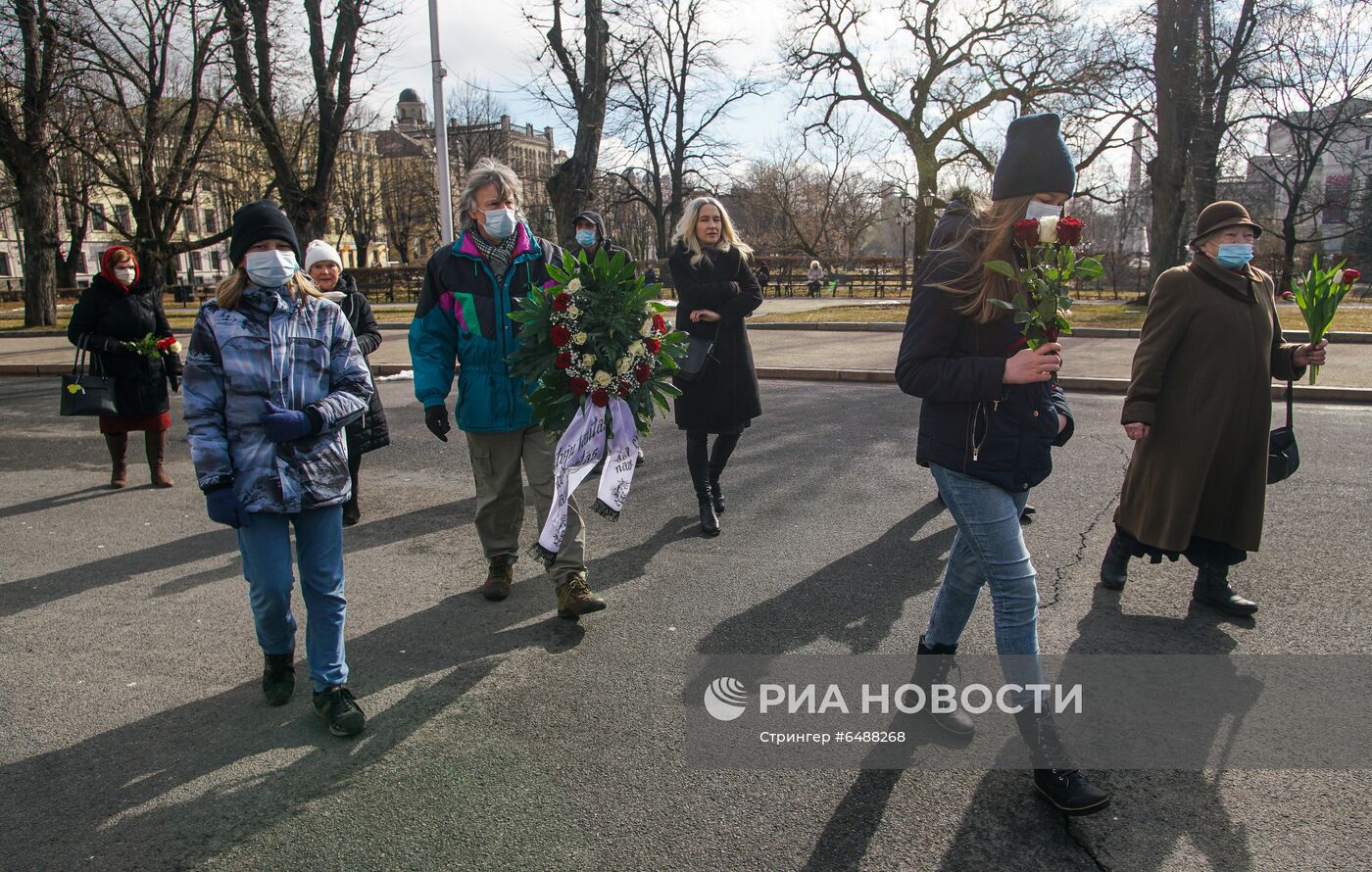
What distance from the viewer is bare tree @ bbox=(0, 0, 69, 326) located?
20.3 metres

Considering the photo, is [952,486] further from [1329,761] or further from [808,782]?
[1329,761]

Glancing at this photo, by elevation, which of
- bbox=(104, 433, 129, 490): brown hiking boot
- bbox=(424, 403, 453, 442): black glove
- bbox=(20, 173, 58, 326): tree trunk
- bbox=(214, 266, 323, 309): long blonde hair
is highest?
bbox=(20, 173, 58, 326): tree trunk

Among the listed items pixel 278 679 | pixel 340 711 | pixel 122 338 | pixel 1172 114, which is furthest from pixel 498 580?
pixel 1172 114

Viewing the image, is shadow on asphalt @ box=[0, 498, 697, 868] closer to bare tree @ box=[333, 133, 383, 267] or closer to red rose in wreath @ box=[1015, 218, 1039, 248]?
red rose in wreath @ box=[1015, 218, 1039, 248]

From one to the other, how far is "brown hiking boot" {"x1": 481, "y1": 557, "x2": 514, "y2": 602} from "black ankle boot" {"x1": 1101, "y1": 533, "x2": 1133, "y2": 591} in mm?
3133

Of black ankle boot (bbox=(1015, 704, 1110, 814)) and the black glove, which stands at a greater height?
the black glove

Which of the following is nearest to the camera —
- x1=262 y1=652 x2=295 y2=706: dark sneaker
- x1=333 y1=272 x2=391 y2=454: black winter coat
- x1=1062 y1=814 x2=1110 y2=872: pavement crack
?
x1=1062 y1=814 x2=1110 y2=872: pavement crack

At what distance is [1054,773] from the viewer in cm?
275

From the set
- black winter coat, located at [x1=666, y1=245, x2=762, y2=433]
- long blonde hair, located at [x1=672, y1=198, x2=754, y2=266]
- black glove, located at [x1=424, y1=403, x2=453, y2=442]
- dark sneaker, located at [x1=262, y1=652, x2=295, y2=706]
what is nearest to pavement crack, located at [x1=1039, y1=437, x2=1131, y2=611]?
black winter coat, located at [x1=666, y1=245, x2=762, y2=433]

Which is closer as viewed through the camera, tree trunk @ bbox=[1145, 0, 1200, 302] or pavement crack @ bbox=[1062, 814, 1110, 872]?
pavement crack @ bbox=[1062, 814, 1110, 872]

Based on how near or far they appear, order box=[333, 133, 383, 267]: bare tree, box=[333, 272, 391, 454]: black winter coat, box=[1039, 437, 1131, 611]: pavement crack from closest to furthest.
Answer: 1. box=[1039, 437, 1131, 611]: pavement crack
2. box=[333, 272, 391, 454]: black winter coat
3. box=[333, 133, 383, 267]: bare tree

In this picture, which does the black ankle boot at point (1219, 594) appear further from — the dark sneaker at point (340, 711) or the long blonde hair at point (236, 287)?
the long blonde hair at point (236, 287)

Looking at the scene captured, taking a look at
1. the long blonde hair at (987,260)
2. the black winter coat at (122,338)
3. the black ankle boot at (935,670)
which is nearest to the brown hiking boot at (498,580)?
the black ankle boot at (935,670)

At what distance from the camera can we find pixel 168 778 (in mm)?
3049
